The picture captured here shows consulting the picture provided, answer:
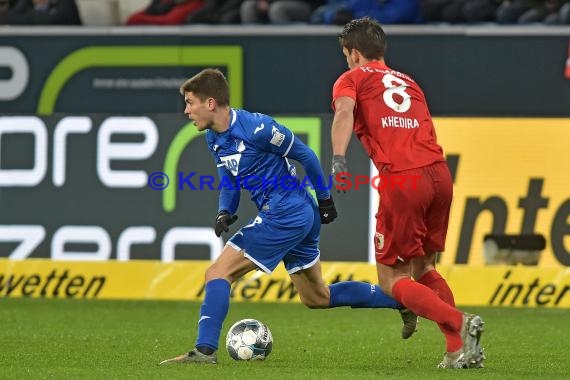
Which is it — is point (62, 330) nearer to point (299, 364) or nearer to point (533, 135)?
point (299, 364)

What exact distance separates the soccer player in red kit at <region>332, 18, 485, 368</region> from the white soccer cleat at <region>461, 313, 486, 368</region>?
0.02 metres

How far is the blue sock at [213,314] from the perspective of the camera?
7781mm

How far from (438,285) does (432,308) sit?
1.54ft

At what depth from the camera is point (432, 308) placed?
25.0ft

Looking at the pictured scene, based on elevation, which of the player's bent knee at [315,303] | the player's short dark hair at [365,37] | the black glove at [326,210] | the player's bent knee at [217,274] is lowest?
the player's bent knee at [315,303]

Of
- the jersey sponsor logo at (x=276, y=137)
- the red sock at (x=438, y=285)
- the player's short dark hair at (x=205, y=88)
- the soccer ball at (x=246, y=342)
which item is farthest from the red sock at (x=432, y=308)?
the player's short dark hair at (x=205, y=88)

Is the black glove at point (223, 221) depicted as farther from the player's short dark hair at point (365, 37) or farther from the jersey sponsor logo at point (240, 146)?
the player's short dark hair at point (365, 37)

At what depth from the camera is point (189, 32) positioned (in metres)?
→ 14.8

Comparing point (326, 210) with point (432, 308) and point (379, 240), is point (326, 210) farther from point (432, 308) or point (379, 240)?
point (432, 308)

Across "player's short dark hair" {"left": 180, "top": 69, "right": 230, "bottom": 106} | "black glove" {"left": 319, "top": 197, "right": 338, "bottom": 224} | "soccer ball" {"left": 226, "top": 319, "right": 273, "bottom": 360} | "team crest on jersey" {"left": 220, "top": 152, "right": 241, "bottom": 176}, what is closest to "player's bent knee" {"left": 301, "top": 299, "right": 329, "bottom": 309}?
"soccer ball" {"left": 226, "top": 319, "right": 273, "bottom": 360}

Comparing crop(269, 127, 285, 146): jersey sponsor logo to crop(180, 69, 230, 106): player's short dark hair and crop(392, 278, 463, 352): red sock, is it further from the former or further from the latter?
crop(392, 278, 463, 352): red sock

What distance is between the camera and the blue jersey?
26.6ft

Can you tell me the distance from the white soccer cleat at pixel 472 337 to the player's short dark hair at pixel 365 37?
5.28ft

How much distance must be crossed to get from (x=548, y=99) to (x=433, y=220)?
21.8ft
